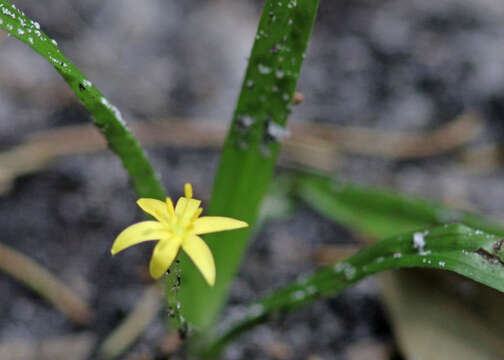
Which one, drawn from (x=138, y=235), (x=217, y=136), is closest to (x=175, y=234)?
(x=138, y=235)

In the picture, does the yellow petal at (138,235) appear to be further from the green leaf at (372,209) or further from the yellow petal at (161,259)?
the green leaf at (372,209)

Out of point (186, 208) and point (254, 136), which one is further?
point (254, 136)

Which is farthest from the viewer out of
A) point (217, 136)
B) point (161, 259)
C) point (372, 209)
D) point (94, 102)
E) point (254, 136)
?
point (217, 136)

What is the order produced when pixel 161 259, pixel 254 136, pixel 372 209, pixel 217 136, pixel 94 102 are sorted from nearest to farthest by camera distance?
pixel 161 259 < pixel 94 102 < pixel 254 136 < pixel 372 209 < pixel 217 136

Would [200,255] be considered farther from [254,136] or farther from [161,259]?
[254,136]

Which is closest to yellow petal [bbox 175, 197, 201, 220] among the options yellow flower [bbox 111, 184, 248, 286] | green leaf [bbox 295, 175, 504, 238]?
yellow flower [bbox 111, 184, 248, 286]

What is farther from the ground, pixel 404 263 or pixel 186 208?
pixel 186 208
